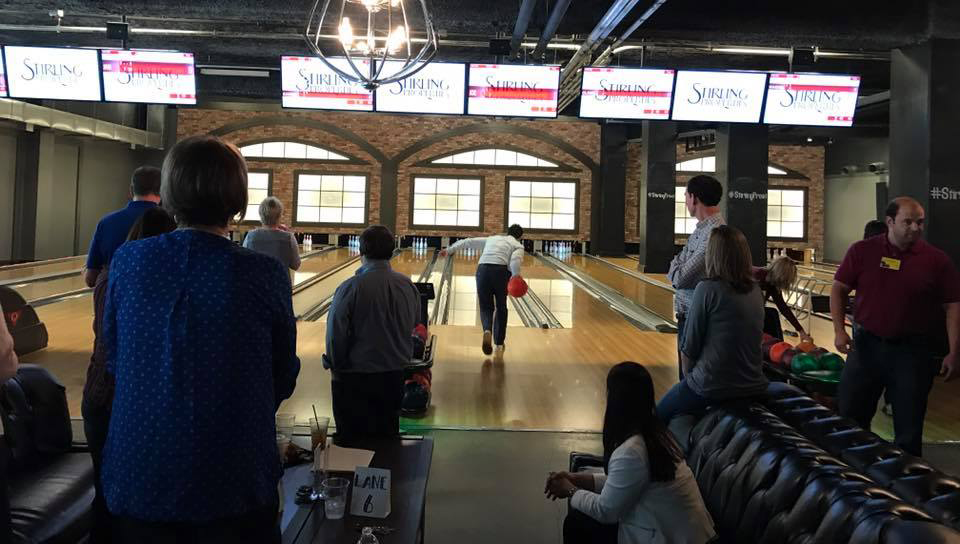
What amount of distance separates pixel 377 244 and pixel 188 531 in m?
1.81

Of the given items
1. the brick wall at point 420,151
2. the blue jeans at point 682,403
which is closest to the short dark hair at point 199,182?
the blue jeans at point 682,403

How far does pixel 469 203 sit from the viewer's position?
65.8ft

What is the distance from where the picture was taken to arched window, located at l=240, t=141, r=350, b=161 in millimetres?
19853

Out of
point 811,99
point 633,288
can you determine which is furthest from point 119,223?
point 633,288

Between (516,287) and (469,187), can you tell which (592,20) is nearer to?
(516,287)

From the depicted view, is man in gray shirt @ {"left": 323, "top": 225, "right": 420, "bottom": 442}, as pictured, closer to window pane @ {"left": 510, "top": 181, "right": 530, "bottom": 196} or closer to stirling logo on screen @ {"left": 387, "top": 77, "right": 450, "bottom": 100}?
stirling logo on screen @ {"left": 387, "top": 77, "right": 450, "bottom": 100}

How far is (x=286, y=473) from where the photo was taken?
206 cm

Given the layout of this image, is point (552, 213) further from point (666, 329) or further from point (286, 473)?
point (286, 473)

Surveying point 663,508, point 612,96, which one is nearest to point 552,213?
point 612,96

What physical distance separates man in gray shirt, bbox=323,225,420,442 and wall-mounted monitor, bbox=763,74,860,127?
178 inches

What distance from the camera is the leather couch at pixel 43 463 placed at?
7.16 feet

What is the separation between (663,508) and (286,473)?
40.4 inches

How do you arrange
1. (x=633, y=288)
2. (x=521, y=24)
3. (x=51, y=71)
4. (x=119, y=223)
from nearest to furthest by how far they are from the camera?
(x=119, y=223) < (x=521, y=24) < (x=51, y=71) < (x=633, y=288)

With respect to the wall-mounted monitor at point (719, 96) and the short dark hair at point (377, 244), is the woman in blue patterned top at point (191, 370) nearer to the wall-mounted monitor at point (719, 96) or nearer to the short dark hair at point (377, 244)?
the short dark hair at point (377, 244)
